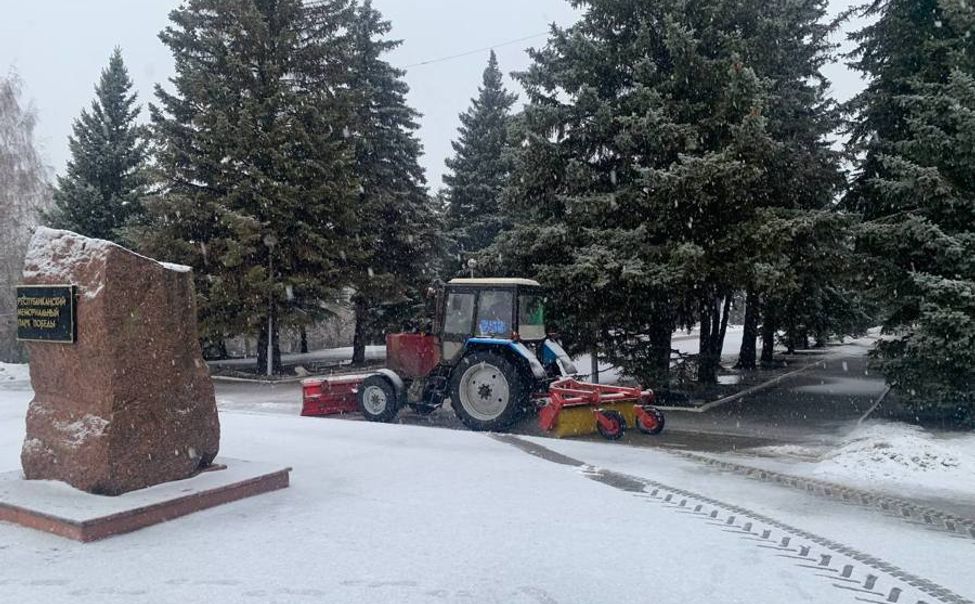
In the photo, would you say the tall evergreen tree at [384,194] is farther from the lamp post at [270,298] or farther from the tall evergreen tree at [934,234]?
the tall evergreen tree at [934,234]

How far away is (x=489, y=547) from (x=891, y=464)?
543cm

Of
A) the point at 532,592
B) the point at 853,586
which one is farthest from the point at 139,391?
the point at 853,586

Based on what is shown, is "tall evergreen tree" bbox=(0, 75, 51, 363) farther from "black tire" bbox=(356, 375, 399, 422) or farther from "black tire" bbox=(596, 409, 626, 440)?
"black tire" bbox=(596, 409, 626, 440)

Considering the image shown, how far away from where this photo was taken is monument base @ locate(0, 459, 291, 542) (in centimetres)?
527

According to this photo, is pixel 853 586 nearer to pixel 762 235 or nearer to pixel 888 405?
pixel 762 235

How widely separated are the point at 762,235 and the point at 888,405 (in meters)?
4.90

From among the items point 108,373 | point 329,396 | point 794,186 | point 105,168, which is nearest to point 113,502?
point 108,373

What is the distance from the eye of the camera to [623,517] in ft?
20.1

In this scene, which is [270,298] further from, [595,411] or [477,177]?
[595,411]

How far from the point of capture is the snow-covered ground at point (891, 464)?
773 centimetres

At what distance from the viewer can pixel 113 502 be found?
5617 mm

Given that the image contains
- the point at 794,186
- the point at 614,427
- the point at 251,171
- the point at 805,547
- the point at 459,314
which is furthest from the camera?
the point at 251,171

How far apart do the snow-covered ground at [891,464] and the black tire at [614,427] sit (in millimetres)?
1702

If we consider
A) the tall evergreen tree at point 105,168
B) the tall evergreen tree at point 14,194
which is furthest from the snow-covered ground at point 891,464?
the tall evergreen tree at point 14,194
